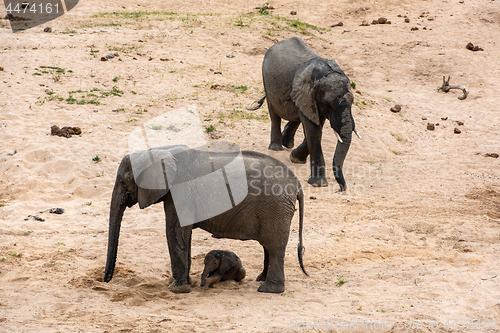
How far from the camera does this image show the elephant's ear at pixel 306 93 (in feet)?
30.8

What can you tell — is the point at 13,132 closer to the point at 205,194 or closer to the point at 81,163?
the point at 81,163

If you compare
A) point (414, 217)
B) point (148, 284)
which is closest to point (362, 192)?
point (414, 217)

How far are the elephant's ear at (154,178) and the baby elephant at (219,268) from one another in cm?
101

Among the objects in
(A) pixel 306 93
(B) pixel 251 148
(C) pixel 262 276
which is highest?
(A) pixel 306 93

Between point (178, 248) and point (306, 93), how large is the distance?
4649mm

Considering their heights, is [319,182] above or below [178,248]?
below

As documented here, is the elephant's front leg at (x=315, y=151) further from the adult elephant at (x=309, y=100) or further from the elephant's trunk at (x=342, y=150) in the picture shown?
the elephant's trunk at (x=342, y=150)

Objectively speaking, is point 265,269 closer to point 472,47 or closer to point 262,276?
point 262,276

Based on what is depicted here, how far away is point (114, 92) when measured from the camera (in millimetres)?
12266

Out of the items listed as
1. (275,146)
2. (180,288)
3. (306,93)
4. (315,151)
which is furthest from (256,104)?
(180,288)

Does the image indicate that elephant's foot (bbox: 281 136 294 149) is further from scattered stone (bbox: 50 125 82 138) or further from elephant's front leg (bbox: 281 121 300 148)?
scattered stone (bbox: 50 125 82 138)

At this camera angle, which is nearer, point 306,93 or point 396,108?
point 306,93

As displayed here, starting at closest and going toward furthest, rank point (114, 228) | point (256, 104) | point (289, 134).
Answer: point (114, 228) → point (289, 134) → point (256, 104)

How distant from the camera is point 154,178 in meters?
5.68
